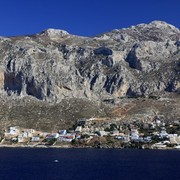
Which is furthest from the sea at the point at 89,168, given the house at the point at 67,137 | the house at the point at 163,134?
the house at the point at 163,134

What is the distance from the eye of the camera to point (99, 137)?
170 meters

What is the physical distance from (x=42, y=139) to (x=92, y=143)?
1698 cm

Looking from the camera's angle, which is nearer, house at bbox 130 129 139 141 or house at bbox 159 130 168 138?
house at bbox 130 129 139 141

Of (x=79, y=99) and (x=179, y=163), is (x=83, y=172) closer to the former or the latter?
(x=179, y=163)

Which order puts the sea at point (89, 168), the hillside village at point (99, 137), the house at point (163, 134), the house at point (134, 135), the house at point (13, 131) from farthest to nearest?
the house at point (13, 131) < the house at point (163, 134) < the house at point (134, 135) < the hillside village at point (99, 137) < the sea at point (89, 168)

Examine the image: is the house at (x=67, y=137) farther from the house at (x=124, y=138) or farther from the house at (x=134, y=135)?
the house at (x=134, y=135)

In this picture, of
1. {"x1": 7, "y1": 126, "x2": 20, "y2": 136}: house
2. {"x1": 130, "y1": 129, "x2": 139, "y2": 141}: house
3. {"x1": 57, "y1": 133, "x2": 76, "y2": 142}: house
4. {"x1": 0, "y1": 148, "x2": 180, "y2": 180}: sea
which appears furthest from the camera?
{"x1": 7, "y1": 126, "x2": 20, "y2": 136}: house

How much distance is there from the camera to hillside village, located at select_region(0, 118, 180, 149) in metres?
166

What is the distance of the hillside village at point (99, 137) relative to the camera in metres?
166

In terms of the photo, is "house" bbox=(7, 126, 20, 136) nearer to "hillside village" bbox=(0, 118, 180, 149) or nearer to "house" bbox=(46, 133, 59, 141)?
"hillside village" bbox=(0, 118, 180, 149)

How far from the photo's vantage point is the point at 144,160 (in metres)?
118

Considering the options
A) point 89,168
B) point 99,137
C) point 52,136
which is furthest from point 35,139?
point 89,168

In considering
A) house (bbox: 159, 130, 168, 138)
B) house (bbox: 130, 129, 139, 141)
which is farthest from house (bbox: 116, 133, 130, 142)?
house (bbox: 159, 130, 168, 138)

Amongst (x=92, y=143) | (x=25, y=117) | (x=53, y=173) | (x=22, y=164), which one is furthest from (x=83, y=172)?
(x=25, y=117)
